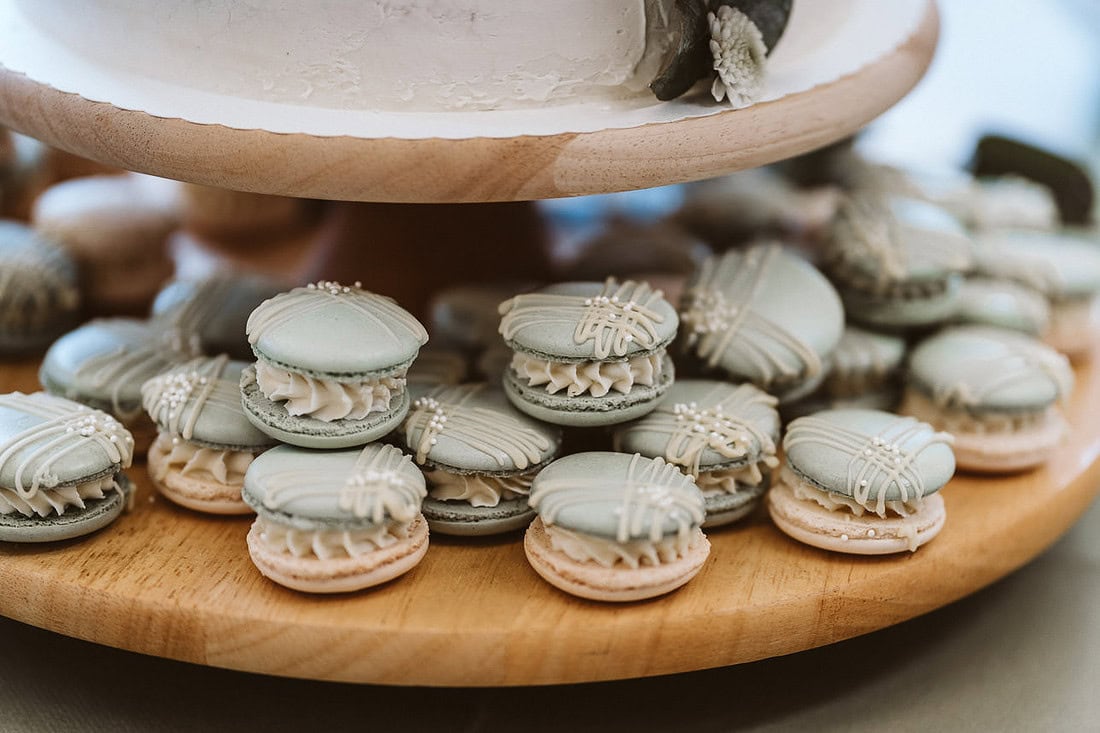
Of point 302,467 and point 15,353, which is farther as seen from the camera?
point 15,353

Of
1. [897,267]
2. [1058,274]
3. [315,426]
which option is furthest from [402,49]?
[1058,274]

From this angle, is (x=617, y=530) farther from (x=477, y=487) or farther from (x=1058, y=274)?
(x=1058, y=274)

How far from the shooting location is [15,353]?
154cm

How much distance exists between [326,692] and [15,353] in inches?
27.5

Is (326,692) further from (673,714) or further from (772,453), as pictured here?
(772,453)

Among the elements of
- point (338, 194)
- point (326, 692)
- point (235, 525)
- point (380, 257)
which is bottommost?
point (326, 692)

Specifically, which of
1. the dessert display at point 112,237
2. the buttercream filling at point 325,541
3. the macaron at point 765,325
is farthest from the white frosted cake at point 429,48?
the dessert display at point 112,237

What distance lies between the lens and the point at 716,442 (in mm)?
1184

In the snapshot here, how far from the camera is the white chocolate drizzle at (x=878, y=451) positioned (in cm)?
115

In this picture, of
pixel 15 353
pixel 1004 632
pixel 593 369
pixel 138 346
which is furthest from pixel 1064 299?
pixel 15 353

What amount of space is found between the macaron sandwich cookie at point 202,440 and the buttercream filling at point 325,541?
138 mm

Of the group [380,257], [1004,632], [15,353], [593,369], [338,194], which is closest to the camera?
[338,194]

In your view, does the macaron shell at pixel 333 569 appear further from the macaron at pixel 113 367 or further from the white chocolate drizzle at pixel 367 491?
the macaron at pixel 113 367

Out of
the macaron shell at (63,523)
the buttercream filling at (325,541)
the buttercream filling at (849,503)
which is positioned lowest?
the macaron shell at (63,523)
